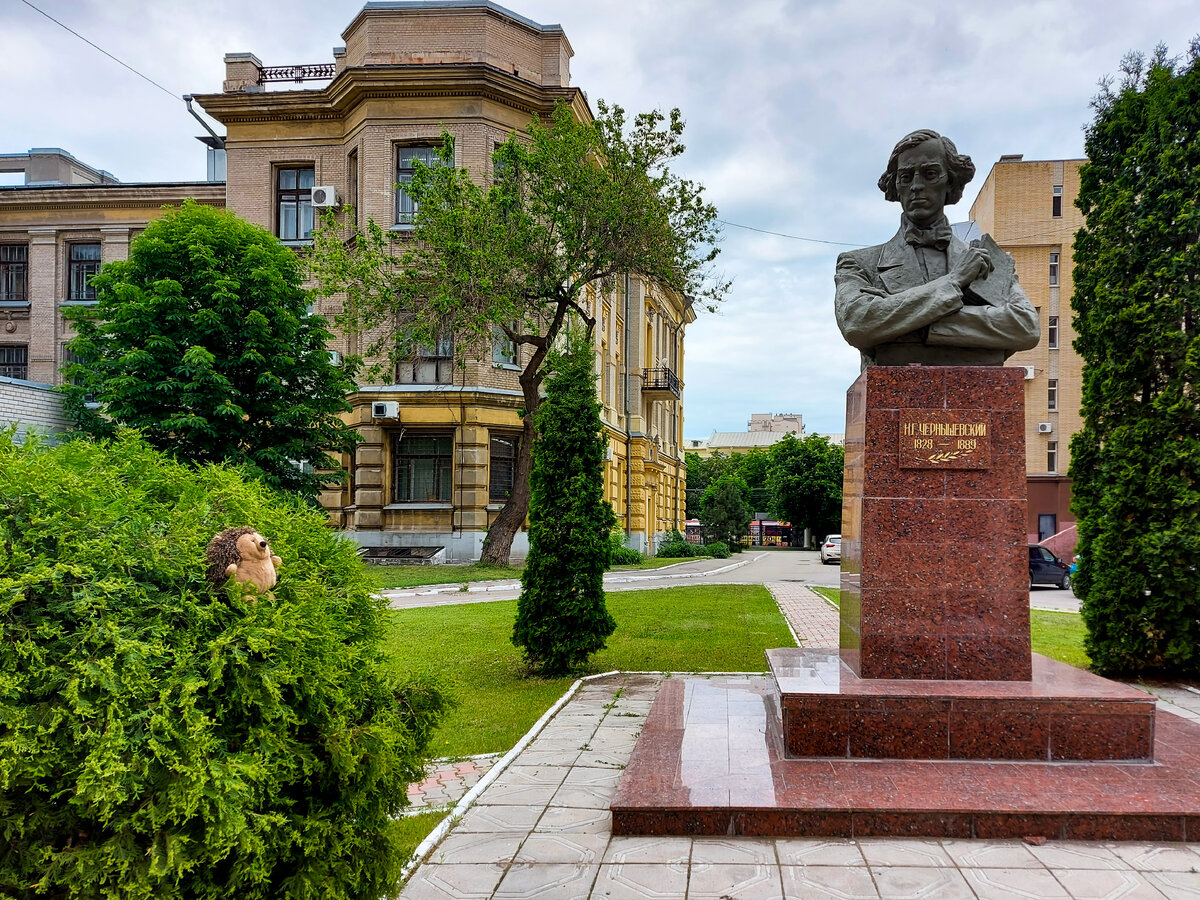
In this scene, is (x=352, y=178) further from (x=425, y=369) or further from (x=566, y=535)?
(x=566, y=535)

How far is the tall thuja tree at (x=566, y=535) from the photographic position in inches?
345

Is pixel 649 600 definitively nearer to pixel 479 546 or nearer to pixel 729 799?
pixel 479 546

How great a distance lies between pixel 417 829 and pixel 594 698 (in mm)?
3505

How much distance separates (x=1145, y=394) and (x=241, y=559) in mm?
9075

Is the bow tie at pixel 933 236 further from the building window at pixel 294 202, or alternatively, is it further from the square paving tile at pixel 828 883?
the building window at pixel 294 202

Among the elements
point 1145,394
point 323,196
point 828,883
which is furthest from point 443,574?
point 828,883

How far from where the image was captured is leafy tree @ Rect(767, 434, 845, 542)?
65.6 metres

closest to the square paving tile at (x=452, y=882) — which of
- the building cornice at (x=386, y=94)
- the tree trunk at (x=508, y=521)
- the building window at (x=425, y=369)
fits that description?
the tree trunk at (x=508, y=521)

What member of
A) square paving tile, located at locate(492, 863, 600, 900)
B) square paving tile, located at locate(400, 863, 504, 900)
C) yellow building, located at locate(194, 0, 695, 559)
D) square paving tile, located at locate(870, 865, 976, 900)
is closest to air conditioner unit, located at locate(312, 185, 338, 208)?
yellow building, located at locate(194, 0, 695, 559)

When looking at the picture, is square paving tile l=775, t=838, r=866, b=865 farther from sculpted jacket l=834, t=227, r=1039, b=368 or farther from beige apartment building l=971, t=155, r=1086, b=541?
beige apartment building l=971, t=155, r=1086, b=541

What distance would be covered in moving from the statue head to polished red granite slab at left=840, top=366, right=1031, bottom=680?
1.34 metres

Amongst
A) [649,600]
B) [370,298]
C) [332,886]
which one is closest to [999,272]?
[332,886]

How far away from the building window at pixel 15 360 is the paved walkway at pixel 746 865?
37.0 m

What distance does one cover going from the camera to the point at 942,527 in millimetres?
5602
